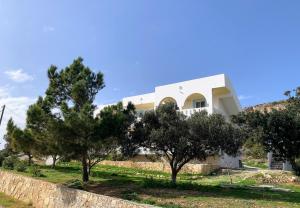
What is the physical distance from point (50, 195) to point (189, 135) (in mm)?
7375

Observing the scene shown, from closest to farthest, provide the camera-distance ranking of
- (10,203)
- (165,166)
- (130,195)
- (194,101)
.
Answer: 1. (130,195)
2. (10,203)
3. (165,166)
4. (194,101)

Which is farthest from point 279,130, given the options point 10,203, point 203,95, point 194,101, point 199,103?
point 194,101

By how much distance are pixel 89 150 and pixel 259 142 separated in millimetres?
8798

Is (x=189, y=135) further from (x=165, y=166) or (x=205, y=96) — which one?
(x=205, y=96)

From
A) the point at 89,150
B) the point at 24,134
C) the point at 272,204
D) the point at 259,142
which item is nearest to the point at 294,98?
the point at 259,142

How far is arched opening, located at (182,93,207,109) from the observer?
33.4m

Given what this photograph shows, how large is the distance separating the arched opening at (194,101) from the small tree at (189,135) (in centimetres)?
1562

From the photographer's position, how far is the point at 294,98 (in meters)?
22.6

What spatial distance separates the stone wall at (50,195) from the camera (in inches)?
506

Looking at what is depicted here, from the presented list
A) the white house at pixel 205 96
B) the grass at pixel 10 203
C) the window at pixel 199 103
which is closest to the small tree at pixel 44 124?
the grass at pixel 10 203

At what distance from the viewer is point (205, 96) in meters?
31.6

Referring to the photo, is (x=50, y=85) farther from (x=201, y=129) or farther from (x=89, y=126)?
(x=201, y=129)

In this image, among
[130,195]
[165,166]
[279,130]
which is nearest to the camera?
[130,195]

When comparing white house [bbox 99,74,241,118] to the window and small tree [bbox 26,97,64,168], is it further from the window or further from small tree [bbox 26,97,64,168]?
small tree [bbox 26,97,64,168]
